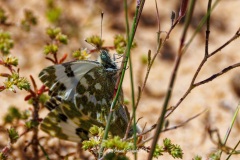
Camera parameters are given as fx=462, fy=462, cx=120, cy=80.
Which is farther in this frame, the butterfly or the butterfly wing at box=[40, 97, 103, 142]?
the butterfly wing at box=[40, 97, 103, 142]

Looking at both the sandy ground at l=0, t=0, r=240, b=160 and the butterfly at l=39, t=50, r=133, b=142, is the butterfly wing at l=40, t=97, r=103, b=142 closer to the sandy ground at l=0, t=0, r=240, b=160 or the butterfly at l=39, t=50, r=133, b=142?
the butterfly at l=39, t=50, r=133, b=142

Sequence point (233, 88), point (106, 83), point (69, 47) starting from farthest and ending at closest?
1. point (69, 47)
2. point (233, 88)
3. point (106, 83)

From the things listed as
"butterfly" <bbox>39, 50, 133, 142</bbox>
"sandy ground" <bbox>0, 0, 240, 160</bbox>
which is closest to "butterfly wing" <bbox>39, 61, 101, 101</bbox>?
"butterfly" <bbox>39, 50, 133, 142</bbox>

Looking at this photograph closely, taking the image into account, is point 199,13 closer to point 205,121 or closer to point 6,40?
point 205,121

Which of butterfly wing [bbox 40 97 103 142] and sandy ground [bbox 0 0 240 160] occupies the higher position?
sandy ground [bbox 0 0 240 160]

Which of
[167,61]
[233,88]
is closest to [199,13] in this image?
[167,61]

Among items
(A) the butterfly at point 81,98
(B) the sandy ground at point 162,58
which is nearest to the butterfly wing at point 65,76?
(A) the butterfly at point 81,98

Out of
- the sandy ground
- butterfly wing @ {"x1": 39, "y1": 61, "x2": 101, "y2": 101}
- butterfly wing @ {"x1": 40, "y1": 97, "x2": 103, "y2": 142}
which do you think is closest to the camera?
butterfly wing @ {"x1": 39, "y1": 61, "x2": 101, "y2": 101}
